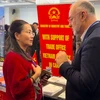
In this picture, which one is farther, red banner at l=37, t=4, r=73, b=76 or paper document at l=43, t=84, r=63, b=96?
red banner at l=37, t=4, r=73, b=76

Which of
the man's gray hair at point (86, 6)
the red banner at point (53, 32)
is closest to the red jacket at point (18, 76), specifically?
the man's gray hair at point (86, 6)

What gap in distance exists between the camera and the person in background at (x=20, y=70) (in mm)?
1429

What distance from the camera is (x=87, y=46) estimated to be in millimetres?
972

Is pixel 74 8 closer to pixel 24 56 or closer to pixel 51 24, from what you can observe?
pixel 24 56

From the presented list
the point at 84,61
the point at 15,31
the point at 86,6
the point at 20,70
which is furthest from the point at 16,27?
the point at 84,61

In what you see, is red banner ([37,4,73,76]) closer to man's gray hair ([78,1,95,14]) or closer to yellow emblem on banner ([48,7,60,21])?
yellow emblem on banner ([48,7,60,21])

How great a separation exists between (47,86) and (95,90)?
111 cm

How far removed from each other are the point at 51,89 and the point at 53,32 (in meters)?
0.72

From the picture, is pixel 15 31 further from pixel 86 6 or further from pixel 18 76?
pixel 86 6

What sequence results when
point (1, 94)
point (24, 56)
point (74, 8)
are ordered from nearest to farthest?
point (74, 8), point (24, 56), point (1, 94)

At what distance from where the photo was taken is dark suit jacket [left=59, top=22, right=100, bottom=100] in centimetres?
95

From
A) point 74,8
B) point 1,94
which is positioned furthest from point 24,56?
point 1,94

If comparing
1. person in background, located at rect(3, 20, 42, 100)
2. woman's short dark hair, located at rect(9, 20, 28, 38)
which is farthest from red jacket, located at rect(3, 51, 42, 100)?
woman's short dark hair, located at rect(9, 20, 28, 38)

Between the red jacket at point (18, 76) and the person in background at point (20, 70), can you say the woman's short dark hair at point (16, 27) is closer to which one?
the person in background at point (20, 70)
